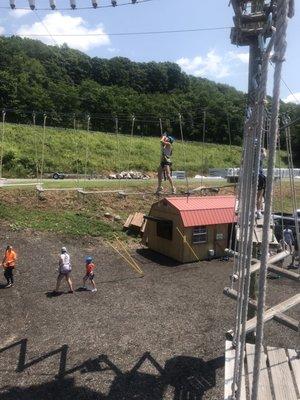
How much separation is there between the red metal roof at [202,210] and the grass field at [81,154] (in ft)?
60.8

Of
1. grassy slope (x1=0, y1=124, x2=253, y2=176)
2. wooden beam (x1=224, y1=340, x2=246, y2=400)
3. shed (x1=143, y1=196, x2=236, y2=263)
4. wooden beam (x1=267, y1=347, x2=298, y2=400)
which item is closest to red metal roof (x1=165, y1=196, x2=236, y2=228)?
shed (x1=143, y1=196, x2=236, y2=263)

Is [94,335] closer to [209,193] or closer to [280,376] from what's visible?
[280,376]

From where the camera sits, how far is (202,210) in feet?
77.5

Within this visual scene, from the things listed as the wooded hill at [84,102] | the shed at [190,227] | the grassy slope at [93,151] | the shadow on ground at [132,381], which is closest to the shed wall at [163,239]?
the shed at [190,227]

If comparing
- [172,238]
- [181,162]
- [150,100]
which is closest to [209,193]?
[172,238]

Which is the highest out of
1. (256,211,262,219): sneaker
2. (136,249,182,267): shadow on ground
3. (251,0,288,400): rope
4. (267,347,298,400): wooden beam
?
(251,0,288,400): rope

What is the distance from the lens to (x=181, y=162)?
60.1 m

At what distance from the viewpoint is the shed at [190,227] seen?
75.5 feet

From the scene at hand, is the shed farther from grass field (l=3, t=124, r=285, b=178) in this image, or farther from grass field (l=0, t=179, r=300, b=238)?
grass field (l=3, t=124, r=285, b=178)

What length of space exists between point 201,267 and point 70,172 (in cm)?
3061

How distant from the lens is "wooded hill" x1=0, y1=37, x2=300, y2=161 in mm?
75125

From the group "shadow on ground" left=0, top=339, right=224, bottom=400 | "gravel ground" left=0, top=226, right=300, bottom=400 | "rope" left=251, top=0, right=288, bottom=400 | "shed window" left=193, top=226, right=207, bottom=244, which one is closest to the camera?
"rope" left=251, top=0, right=288, bottom=400

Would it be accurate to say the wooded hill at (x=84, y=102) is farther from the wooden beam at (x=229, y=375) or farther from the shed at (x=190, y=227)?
the wooden beam at (x=229, y=375)

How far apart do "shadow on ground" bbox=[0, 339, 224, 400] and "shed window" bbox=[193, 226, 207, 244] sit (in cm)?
1096
